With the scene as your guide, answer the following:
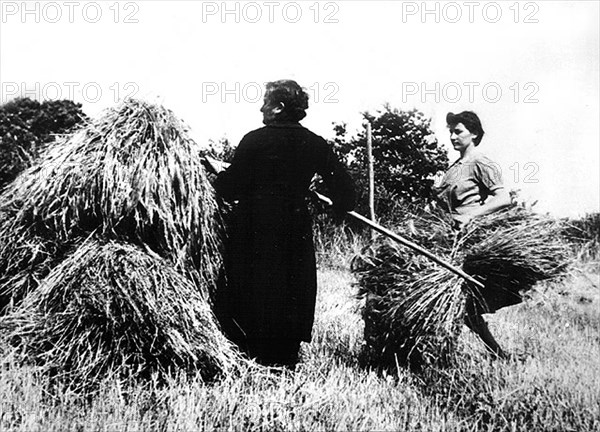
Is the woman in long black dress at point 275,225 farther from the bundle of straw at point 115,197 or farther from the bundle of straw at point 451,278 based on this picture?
the bundle of straw at point 451,278

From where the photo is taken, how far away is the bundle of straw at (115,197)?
9.75 feet

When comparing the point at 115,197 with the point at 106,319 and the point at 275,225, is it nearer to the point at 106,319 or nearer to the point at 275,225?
the point at 106,319

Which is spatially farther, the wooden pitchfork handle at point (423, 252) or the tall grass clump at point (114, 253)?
the wooden pitchfork handle at point (423, 252)

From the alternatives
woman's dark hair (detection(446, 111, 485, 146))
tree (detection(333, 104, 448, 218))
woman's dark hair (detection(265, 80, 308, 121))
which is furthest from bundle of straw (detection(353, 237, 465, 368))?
tree (detection(333, 104, 448, 218))

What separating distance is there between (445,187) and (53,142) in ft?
8.75

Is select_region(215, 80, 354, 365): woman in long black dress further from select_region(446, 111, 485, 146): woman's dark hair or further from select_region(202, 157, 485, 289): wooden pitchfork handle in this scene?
select_region(446, 111, 485, 146): woman's dark hair

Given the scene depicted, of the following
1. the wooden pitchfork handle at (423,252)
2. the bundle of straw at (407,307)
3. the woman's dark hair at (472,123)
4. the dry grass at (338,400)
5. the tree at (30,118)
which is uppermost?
the tree at (30,118)

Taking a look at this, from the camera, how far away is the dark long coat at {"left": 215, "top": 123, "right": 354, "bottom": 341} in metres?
3.33

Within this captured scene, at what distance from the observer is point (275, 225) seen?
3.40m

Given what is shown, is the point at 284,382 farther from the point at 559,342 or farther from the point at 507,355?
the point at 559,342

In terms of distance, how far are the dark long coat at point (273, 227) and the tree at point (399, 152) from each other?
1236cm

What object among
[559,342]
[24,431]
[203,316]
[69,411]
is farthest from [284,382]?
[559,342]

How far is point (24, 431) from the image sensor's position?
7.46ft

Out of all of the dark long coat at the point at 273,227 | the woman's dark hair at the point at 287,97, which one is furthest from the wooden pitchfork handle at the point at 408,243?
the woman's dark hair at the point at 287,97
